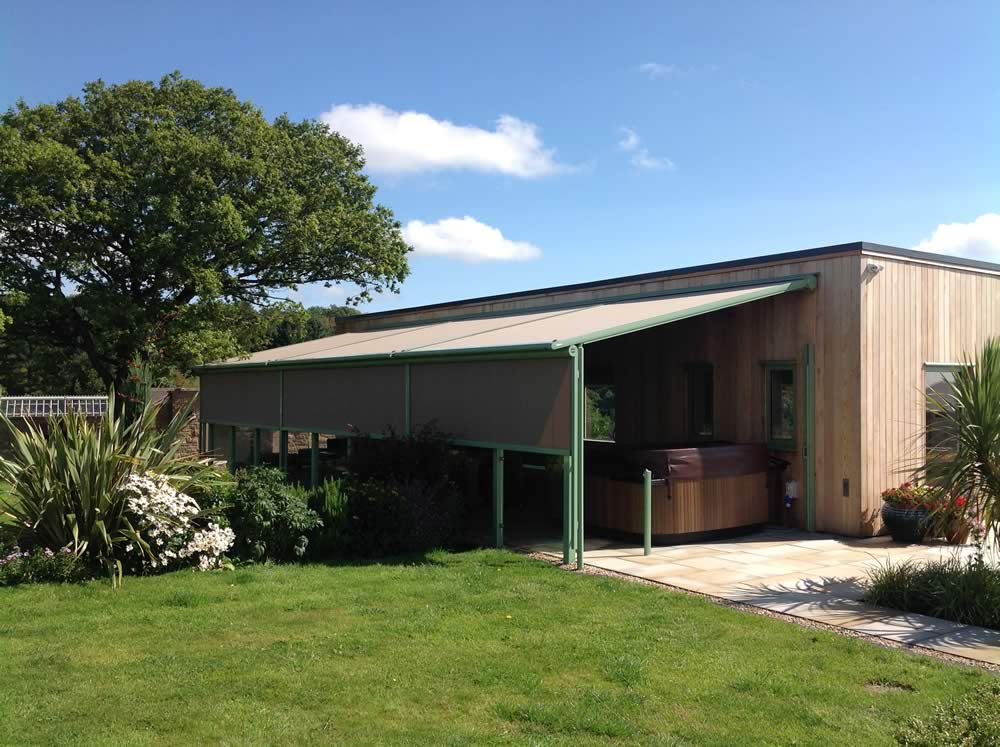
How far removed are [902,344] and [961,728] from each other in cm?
866

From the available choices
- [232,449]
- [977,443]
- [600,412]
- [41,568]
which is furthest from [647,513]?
[232,449]

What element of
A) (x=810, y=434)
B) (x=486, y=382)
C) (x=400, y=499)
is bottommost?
(x=400, y=499)

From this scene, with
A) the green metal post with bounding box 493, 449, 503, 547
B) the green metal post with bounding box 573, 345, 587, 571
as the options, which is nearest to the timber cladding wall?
the green metal post with bounding box 573, 345, 587, 571

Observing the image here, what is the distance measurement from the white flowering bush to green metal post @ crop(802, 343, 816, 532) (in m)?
7.45

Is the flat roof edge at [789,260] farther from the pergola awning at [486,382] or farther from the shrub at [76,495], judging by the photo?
the shrub at [76,495]

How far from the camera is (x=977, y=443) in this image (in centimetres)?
746

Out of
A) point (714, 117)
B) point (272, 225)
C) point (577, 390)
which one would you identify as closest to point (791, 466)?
point (577, 390)

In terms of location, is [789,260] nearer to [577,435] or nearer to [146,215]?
[577,435]

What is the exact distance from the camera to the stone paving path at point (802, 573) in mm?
6625

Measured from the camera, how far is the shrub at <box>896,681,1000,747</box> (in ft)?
11.9

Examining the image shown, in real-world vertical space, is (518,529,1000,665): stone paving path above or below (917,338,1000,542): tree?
below

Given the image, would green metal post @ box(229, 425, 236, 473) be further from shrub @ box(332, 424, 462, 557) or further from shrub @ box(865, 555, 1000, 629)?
shrub @ box(865, 555, 1000, 629)

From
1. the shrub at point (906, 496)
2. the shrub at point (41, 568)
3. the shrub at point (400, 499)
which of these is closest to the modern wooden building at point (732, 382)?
the shrub at point (906, 496)

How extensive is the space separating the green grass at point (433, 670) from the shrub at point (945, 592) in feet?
4.14
